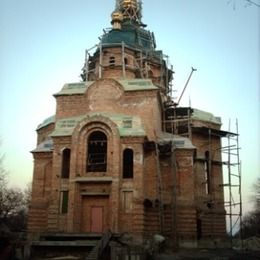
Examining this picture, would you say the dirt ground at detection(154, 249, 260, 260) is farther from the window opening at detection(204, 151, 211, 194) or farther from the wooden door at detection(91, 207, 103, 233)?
the window opening at detection(204, 151, 211, 194)

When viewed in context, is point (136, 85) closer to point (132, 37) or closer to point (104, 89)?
point (104, 89)

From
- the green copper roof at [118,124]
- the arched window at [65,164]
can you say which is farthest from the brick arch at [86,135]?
the arched window at [65,164]

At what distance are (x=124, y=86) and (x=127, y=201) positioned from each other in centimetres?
897

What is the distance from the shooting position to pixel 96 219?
2577cm

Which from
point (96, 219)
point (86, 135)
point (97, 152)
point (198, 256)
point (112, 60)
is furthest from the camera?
point (112, 60)

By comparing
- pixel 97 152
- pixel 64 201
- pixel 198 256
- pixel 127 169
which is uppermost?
pixel 97 152

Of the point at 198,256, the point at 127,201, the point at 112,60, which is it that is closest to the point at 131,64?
the point at 112,60

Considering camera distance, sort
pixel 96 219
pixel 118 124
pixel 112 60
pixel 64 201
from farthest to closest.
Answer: pixel 112 60
pixel 118 124
pixel 64 201
pixel 96 219

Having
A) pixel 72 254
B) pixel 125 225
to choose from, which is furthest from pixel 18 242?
pixel 125 225

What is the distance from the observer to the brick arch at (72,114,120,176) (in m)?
26.4

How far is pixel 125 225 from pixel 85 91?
34.8 feet

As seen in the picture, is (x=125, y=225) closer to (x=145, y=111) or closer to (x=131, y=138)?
(x=131, y=138)

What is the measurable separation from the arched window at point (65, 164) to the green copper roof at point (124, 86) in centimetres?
510

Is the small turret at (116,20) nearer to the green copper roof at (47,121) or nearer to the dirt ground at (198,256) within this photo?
the green copper roof at (47,121)
